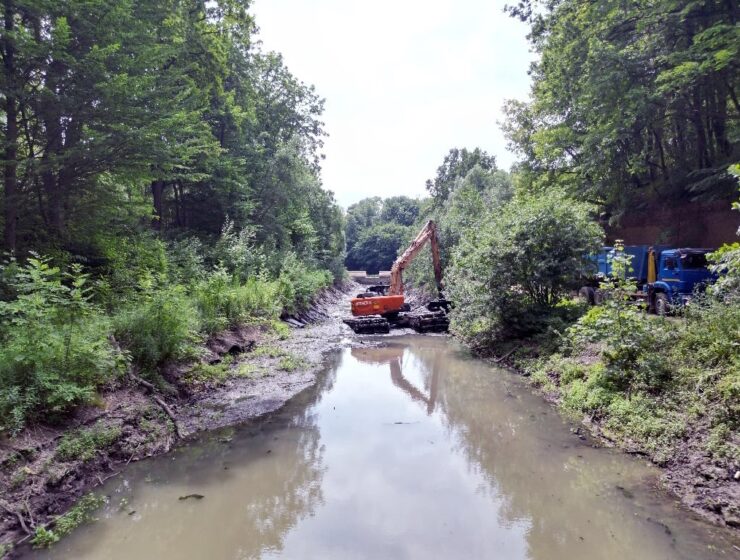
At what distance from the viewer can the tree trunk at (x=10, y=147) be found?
29.4 ft

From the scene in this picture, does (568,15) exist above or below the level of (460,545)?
above

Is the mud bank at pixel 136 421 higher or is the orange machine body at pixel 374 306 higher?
the orange machine body at pixel 374 306

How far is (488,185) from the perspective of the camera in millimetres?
46719

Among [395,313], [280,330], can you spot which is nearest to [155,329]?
[280,330]

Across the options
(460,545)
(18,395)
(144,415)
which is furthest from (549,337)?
(18,395)

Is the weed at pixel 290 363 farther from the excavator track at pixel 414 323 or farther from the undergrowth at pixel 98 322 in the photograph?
the excavator track at pixel 414 323

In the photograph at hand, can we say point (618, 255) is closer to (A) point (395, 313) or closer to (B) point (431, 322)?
(B) point (431, 322)

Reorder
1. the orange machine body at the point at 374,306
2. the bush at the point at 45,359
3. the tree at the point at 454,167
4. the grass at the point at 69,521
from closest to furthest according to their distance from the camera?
1. the grass at the point at 69,521
2. the bush at the point at 45,359
3. the orange machine body at the point at 374,306
4. the tree at the point at 454,167

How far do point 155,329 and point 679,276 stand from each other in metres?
13.9

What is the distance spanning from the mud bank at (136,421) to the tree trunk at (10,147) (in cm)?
450

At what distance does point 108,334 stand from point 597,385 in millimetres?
9071

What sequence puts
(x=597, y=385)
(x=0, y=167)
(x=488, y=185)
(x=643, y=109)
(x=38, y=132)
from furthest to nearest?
(x=488, y=185) → (x=643, y=109) → (x=38, y=132) → (x=0, y=167) → (x=597, y=385)

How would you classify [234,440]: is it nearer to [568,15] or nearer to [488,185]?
[568,15]

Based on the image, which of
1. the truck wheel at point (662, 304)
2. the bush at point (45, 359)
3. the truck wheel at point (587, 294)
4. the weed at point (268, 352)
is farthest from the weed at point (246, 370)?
the truck wheel at point (587, 294)
